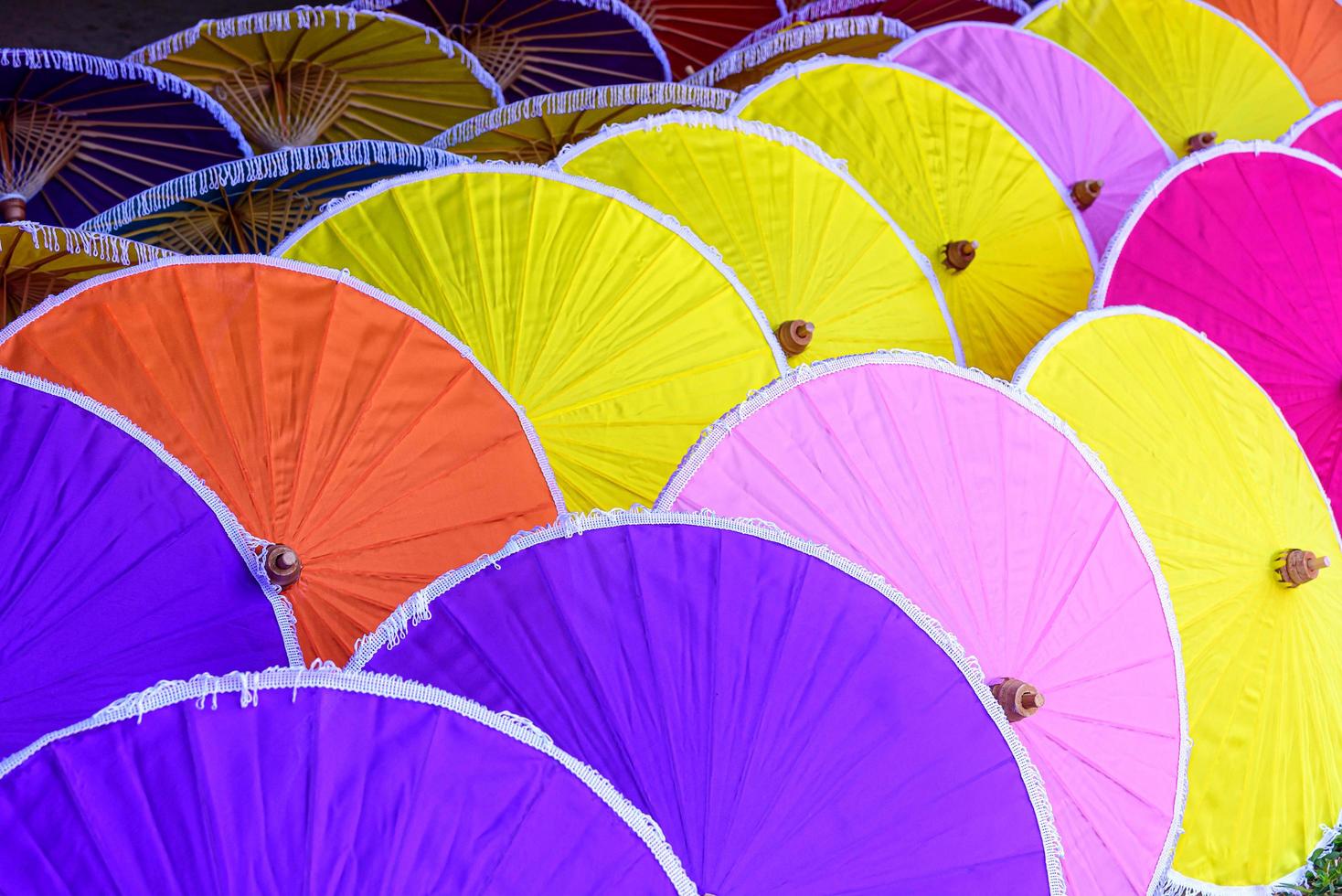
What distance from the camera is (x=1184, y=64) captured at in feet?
15.3

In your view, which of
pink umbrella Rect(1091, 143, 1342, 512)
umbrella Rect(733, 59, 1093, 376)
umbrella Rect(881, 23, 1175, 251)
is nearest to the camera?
pink umbrella Rect(1091, 143, 1342, 512)

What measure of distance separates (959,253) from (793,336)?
2.29ft

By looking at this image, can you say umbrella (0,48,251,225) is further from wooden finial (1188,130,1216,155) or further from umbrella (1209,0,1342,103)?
umbrella (1209,0,1342,103)

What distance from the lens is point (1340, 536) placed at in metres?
3.02

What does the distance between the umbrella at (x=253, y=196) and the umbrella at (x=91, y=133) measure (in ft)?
1.18

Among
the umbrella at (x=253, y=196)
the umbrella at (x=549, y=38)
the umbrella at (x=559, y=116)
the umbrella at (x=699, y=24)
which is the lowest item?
the umbrella at (x=253, y=196)

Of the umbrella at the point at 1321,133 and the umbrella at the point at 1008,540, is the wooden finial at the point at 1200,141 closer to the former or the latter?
the umbrella at the point at 1321,133

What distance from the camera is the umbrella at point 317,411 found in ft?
7.63

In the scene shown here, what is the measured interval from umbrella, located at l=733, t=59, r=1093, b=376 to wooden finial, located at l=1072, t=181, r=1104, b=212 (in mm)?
192

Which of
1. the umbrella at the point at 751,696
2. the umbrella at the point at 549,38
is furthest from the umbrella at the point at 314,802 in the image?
the umbrella at the point at 549,38

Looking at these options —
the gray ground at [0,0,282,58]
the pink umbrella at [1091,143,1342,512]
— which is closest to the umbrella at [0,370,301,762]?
the pink umbrella at [1091,143,1342,512]

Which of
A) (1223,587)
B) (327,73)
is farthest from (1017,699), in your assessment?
(327,73)

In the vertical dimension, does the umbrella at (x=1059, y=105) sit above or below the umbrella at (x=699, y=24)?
below

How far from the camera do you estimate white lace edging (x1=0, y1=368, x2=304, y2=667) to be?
212 cm
